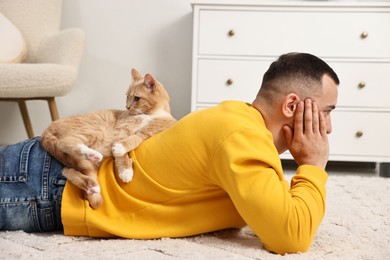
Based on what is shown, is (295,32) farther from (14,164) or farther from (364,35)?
(14,164)

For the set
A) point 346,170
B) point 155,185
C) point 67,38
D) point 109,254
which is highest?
point 67,38

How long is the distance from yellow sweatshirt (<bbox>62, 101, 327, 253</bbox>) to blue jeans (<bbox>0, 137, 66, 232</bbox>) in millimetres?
55

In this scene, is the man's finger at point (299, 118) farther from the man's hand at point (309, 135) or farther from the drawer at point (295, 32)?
the drawer at point (295, 32)

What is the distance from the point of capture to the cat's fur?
118 centimetres

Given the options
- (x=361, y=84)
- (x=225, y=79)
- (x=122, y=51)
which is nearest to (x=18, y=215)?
(x=225, y=79)

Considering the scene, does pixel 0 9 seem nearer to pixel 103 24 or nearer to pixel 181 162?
pixel 103 24

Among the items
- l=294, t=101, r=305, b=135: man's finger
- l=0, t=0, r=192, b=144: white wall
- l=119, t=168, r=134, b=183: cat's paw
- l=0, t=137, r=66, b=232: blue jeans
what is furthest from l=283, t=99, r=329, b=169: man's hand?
l=0, t=0, r=192, b=144: white wall

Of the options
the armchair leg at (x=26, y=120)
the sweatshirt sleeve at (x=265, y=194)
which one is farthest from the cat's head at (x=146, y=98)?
the armchair leg at (x=26, y=120)

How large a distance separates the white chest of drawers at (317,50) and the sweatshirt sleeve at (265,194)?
5.18 feet

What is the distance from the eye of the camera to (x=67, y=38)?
2.62 metres

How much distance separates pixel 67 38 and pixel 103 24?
624mm

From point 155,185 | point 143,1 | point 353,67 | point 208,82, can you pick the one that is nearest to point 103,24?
point 143,1

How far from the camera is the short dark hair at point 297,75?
1.17 meters

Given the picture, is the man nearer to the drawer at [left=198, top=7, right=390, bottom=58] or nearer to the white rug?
the white rug
